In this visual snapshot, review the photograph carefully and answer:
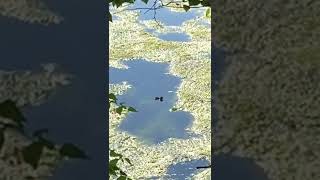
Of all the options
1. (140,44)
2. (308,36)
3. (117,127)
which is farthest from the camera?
(140,44)

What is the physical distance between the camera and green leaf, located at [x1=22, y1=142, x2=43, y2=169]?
1433 mm

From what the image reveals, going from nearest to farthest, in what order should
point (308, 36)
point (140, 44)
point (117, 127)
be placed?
point (308, 36) → point (117, 127) → point (140, 44)

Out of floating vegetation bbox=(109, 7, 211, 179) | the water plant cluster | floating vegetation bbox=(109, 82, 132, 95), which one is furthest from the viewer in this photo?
floating vegetation bbox=(109, 7, 211, 179)

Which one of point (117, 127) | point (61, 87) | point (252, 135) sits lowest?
point (117, 127)

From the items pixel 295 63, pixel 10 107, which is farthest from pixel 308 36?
pixel 10 107

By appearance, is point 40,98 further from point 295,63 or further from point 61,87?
point 295,63

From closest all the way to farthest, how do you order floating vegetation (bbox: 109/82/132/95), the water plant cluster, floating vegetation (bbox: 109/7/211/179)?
the water plant cluster → floating vegetation (bbox: 109/82/132/95) → floating vegetation (bbox: 109/7/211/179)

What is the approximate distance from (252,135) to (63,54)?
1.60 ft

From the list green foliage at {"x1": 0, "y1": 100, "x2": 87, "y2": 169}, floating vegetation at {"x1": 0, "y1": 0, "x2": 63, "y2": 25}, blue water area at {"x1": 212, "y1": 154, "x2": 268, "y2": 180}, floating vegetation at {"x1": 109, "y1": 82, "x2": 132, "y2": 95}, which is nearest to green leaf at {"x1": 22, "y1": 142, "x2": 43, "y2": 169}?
green foliage at {"x1": 0, "y1": 100, "x2": 87, "y2": 169}

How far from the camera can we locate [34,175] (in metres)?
1.45

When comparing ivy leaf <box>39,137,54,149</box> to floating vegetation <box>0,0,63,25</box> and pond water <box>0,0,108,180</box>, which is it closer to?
pond water <box>0,0,108,180</box>

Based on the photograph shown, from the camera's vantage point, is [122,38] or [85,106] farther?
[122,38]

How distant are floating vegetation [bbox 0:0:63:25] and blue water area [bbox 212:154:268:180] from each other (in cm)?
51

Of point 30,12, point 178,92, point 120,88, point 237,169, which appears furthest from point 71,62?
point 178,92
